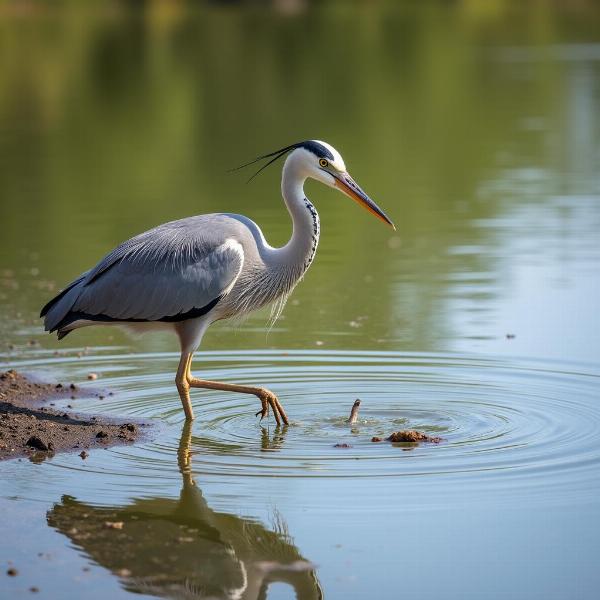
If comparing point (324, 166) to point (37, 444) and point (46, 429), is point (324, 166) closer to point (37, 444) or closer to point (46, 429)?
point (46, 429)

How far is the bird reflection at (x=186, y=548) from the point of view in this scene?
592cm

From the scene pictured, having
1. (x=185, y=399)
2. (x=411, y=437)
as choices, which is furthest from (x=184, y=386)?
(x=411, y=437)

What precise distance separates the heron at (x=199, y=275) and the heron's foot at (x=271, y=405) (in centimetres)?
1

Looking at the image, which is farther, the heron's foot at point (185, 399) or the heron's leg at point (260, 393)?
the heron's foot at point (185, 399)

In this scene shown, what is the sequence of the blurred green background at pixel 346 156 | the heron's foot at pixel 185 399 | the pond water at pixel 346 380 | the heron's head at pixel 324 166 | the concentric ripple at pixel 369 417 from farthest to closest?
the blurred green background at pixel 346 156 → the heron's head at pixel 324 166 → the heron's foot at pixel 185 399 → the concentric ripple at pixel 369 417 → the pond water at pixel 346 380

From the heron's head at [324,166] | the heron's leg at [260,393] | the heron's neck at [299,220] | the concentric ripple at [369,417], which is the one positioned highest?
the heron's head at [324,166]

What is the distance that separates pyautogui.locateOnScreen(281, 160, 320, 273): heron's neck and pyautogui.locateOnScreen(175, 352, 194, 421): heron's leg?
98 cm

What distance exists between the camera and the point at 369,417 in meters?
8.69

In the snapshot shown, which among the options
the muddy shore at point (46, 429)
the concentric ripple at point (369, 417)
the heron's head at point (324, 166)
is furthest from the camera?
the heron's head at point (324, 166)

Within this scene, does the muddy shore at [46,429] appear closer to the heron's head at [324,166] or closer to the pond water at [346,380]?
the pond water at [346,380]

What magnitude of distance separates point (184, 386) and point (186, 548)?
2.45 meters

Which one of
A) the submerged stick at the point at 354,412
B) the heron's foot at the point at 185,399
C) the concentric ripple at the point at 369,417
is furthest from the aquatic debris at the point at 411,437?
the heron's foot at the point at 185,399

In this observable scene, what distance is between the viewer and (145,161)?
26703 mm

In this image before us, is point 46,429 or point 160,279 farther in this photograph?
point 160,279
